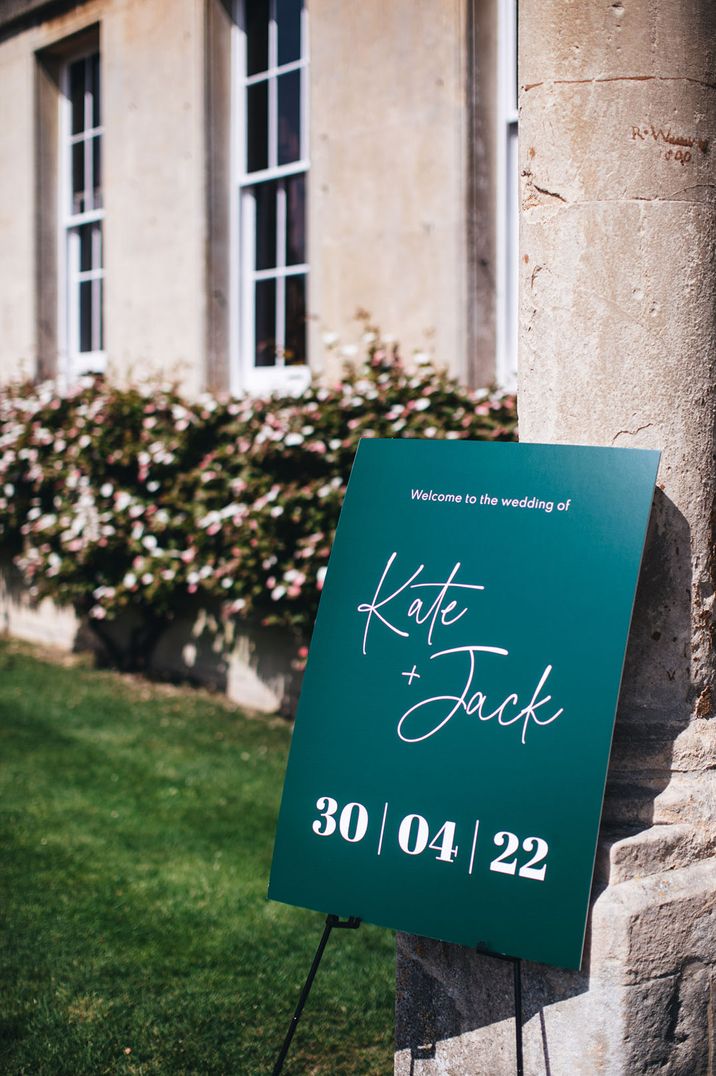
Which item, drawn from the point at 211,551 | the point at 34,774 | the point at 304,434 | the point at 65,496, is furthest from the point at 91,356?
the point at 34,774

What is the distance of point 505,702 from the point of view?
233cm

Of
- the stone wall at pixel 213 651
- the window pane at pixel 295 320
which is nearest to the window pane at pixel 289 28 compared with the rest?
the window pane at pixel 295 320

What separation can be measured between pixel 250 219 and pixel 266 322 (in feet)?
2.33

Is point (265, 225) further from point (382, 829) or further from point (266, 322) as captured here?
point (382, 829)

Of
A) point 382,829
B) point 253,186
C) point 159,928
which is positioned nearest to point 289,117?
point 253,186

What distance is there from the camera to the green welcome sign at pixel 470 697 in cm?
225

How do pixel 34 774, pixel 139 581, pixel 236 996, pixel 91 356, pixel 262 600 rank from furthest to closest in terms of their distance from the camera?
1. pixel 91 356
2. pixel 139 581
3. pixel 262 600
4. pixel 34 774
5. pixel 236 996

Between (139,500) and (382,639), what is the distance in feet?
17.0

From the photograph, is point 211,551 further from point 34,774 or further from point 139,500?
point 34,774

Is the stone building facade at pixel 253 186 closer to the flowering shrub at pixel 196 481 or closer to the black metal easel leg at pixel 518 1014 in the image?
the flowering shrub at pixel 196 481

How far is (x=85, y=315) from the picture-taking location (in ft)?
32.1

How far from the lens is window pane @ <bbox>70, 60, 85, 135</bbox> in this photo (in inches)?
376

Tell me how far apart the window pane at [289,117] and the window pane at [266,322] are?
0.81 metres

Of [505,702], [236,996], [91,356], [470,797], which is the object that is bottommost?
[236,996]
